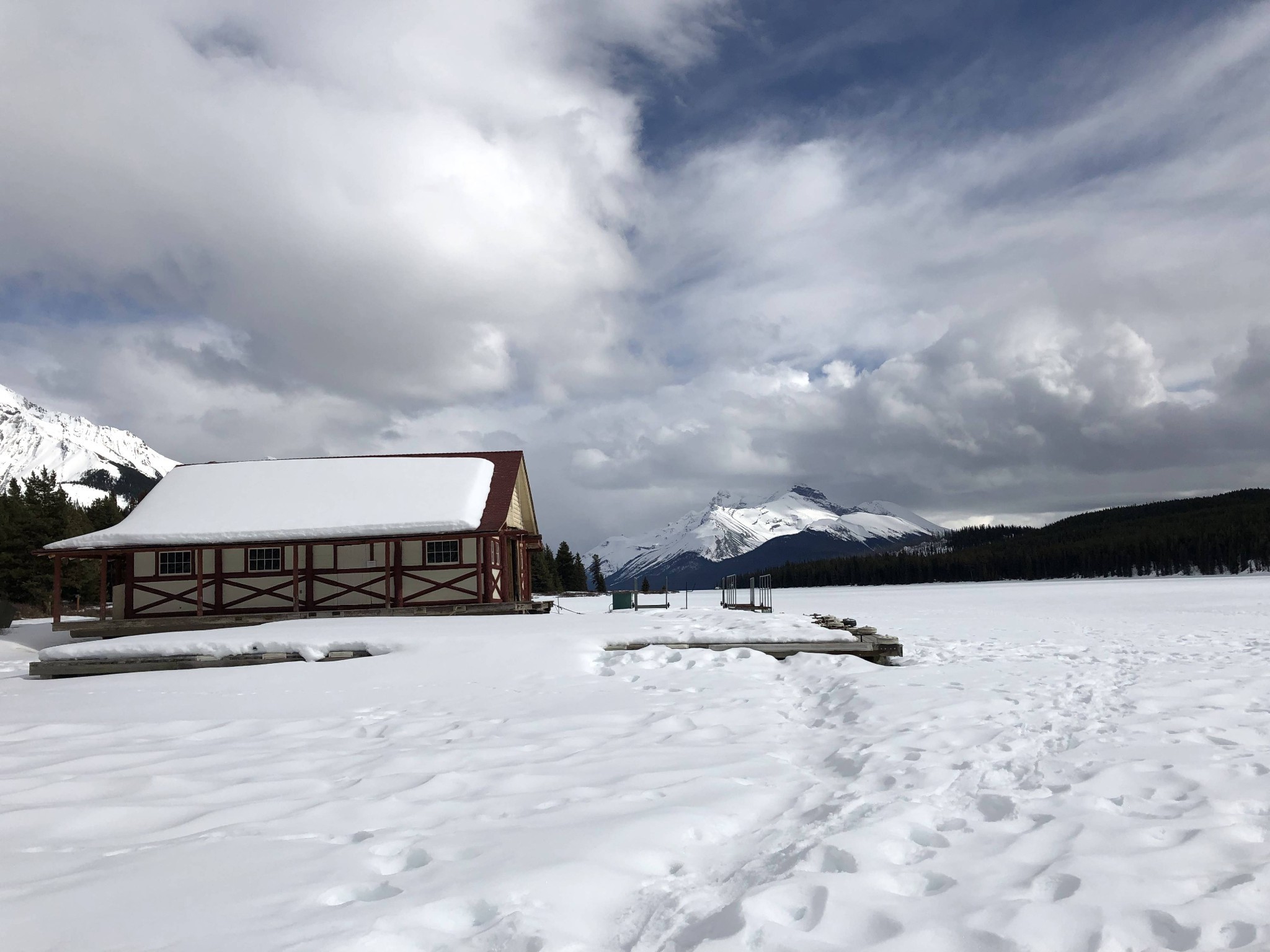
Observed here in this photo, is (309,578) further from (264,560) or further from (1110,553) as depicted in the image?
(1110,553)

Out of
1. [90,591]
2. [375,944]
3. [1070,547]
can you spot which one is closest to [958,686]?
[375,944]

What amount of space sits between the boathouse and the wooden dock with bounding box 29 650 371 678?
8204mm

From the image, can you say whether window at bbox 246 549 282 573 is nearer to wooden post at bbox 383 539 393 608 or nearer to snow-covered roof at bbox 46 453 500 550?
snow-covered roof at bbox 46 453 500 550

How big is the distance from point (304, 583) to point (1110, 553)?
470 ft

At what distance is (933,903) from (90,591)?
183 ft

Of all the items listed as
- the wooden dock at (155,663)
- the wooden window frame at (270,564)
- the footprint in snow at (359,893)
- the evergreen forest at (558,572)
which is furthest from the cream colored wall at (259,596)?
the evergreen forest at (558,572)

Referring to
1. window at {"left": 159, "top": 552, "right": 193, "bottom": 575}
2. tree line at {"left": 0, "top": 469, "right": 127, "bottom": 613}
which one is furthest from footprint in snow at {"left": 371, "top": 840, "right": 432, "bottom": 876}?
tree line at {"left": 0, "top": 469, "right": 127, "bottom": 613}

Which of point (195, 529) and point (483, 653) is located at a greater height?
point (195, 529)

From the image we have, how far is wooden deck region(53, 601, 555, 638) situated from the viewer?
71.3 feet

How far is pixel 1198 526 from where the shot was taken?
137 meters

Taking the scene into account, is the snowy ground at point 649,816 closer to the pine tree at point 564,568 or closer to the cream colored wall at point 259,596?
the cream colored wall at point 259,596

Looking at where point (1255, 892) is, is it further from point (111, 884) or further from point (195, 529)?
point (195, 529)

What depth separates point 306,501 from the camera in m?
24.1

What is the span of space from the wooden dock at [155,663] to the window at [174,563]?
10.5m
